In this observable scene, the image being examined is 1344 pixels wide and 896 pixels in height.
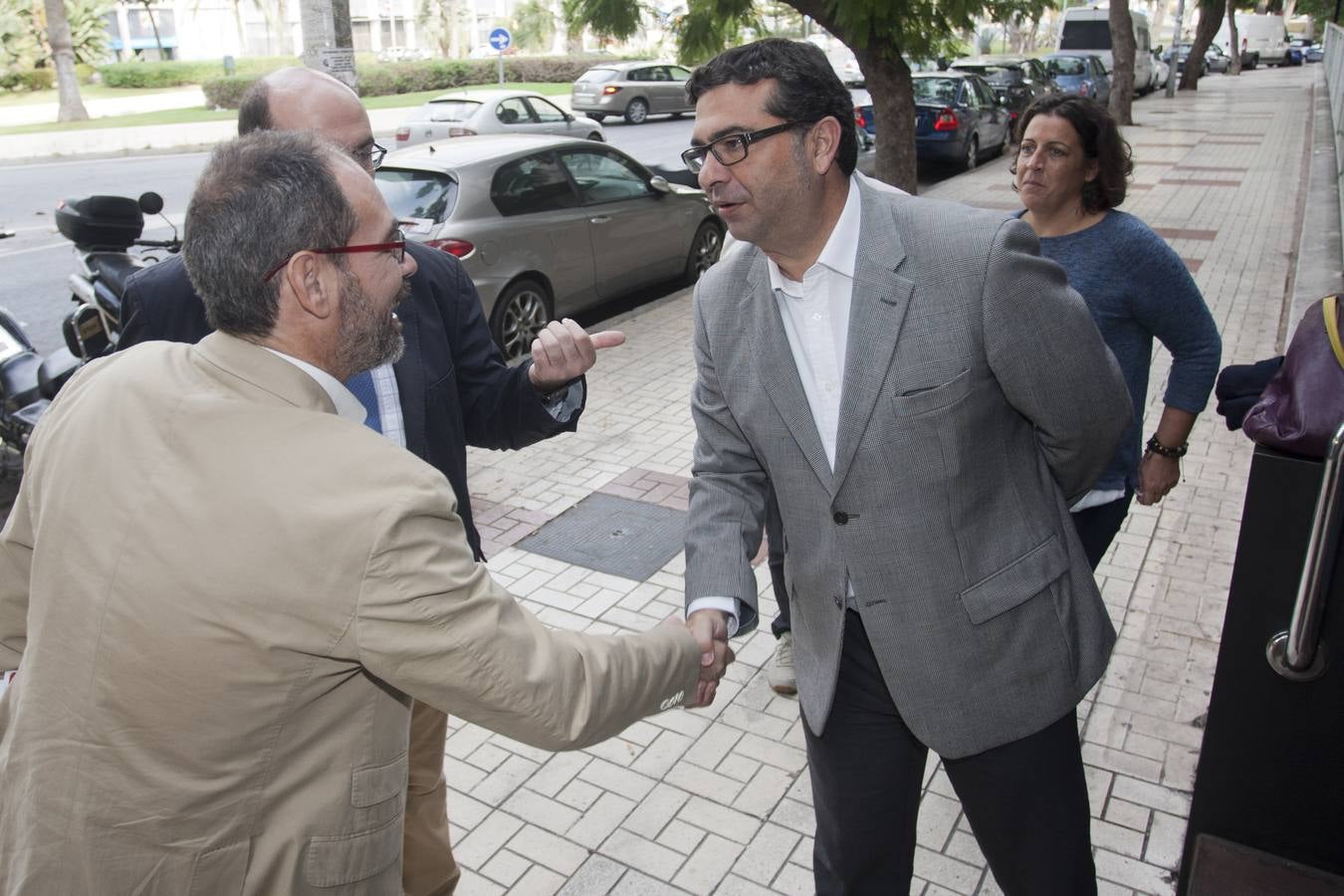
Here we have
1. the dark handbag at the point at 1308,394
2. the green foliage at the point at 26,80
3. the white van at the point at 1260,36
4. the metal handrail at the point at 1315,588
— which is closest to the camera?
the metal handrail at the point at 1315,588

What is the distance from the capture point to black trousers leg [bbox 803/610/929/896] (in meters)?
2.32

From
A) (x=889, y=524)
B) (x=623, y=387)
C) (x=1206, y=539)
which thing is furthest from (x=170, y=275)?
(x=623, y=387)

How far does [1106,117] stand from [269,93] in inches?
95.9

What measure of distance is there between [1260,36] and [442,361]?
2451 inches

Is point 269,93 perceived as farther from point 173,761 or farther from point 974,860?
point 974,860

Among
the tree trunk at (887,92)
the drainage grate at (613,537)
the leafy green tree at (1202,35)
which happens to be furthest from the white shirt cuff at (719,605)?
the leafy green tree at (1202,35)

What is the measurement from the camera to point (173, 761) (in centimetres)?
149

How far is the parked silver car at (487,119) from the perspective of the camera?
19047 mm

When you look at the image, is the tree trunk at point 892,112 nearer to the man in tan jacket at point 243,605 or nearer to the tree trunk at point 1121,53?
the man in tan jacket at point 243,605

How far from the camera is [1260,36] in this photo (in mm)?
53969

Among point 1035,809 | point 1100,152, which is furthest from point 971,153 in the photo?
point 1035,809

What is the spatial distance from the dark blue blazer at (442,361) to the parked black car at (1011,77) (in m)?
20.6

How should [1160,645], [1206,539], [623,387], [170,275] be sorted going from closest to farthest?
[170,275]
[1160,645]
[1206,539]
[623,387]

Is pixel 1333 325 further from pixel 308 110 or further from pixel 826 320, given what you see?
pixel 308 110
